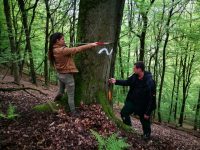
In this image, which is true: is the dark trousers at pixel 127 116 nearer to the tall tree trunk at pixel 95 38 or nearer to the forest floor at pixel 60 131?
the forest floor at pixel 60 131

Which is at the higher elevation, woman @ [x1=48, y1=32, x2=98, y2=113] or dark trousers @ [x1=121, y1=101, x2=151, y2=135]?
woman @ [x1=48, y1=32, x2=98, y2=113]

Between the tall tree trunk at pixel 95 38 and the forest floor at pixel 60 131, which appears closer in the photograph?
the forest floor at pixel 60 131

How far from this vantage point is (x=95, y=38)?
6484mm

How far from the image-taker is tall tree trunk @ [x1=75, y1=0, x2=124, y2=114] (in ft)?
21.1

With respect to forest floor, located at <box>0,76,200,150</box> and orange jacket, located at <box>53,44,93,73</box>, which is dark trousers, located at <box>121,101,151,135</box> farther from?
orange jacket, located at <box>53,44,93,73</box>

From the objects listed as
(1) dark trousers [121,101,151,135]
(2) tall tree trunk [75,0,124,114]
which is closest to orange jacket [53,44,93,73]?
(2) tall tree trunk [75,0,124,114]

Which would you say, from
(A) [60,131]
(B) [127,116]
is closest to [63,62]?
(A) [60,131]

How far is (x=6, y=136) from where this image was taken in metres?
5.32

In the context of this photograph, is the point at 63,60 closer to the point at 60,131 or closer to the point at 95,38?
the point at 95,38

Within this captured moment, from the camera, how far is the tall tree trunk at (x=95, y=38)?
6.43 m

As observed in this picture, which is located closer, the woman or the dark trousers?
the woman

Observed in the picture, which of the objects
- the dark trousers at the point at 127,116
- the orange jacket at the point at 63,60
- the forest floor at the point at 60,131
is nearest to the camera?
the forest floor at the point at 60,131

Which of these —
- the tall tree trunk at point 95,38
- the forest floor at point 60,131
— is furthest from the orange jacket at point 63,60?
the forest floor at point 60,131

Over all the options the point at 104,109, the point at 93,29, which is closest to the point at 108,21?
the point at 93,29
